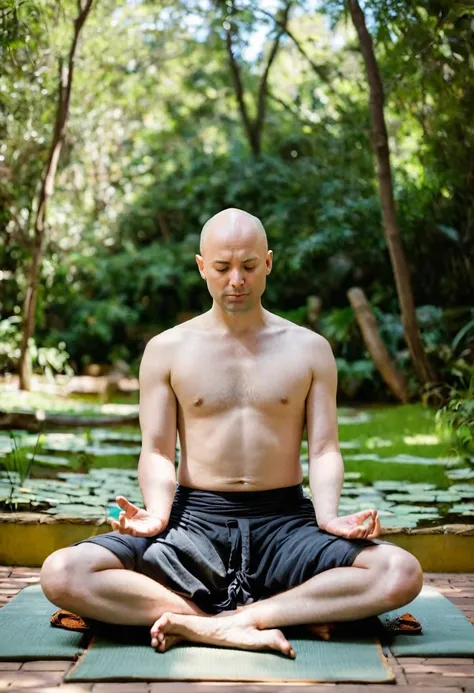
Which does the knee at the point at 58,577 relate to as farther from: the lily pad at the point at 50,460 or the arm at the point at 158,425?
the lily pad at the point at 50,460

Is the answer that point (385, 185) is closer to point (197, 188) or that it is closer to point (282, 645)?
point (282, 645)

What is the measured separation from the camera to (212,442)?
9.10 ft

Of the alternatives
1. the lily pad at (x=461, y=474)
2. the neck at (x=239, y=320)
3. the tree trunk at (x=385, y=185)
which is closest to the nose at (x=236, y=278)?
the neck at (x=239, y=320)

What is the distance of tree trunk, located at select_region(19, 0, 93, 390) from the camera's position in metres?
7.17

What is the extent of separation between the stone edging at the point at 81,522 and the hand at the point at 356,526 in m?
0.85

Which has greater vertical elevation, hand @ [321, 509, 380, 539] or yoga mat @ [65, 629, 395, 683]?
hand @ [321, 509, 380, 539]

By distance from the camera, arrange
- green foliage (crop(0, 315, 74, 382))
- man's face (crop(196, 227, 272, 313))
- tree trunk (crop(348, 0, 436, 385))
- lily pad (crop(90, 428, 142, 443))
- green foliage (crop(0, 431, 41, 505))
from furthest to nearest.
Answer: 1. green foliage (crop(0, 315, 74, 382))
2. lily pad (crop(90, 428, 142, 443))
3. tree trunk (crop(348, 0, 436, 385))
4. green foliage (crop(0, 431, 41, 505))
5. man's face (crop(196, 227, 272, 313))

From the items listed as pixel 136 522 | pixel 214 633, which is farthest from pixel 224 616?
pixel 136 522

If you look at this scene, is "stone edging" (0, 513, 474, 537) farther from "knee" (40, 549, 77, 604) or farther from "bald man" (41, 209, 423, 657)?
"knee" (40, 549, 77, 604)

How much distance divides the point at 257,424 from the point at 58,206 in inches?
340

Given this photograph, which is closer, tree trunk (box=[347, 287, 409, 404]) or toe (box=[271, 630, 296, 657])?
toe (box=[271, 630, 296, 657])

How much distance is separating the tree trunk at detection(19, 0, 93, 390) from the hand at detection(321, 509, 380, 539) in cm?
493

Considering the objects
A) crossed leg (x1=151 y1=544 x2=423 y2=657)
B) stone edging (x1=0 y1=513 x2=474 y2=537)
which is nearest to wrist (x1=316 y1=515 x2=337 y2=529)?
crossed leg (x1=151 y1=544 x2=423 y2=657)

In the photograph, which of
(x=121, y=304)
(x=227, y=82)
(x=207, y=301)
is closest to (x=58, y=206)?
(x=121, y=304)
